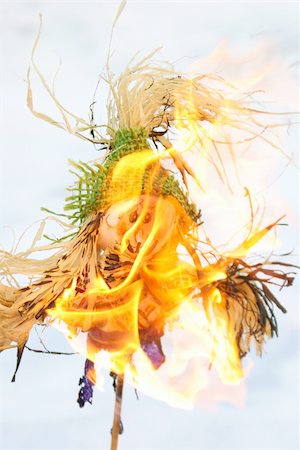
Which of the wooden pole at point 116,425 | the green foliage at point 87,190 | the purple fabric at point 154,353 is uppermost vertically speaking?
the green foliage at point 87,190

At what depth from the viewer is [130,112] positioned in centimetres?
363

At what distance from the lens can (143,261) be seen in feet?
10.9

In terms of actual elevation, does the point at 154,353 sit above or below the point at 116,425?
above

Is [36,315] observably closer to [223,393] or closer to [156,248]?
[156,248]

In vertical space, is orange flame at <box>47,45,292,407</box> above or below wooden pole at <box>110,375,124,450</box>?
above

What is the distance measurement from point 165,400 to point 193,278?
46cm

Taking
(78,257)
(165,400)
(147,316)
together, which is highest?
(78,257)

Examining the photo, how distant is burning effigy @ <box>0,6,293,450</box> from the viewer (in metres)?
3.29

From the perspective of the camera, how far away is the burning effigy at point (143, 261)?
329cm

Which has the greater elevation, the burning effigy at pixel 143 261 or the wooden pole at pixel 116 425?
the burning effigy at pixel 143 261

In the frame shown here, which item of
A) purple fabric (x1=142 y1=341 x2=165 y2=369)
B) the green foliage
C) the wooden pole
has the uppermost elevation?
the green foliage

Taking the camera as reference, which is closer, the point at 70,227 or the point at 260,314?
the point at 260,314

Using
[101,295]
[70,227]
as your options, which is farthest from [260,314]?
[70,227]

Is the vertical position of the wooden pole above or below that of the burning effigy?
below
